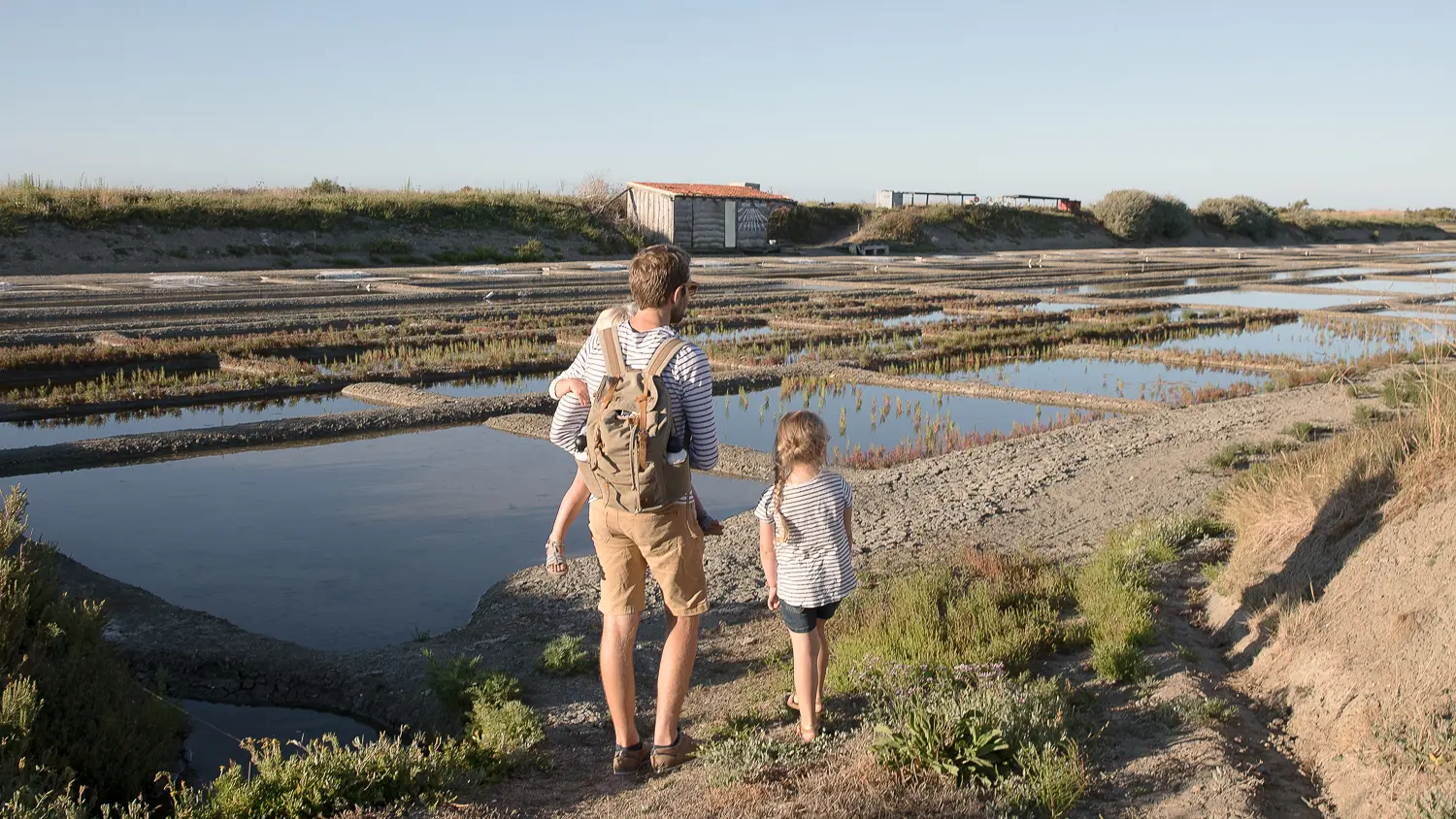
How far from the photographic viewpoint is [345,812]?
371 centimetres

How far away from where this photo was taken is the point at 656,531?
3936 mm

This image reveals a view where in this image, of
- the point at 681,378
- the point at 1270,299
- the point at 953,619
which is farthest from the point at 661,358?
the point at 1270,299

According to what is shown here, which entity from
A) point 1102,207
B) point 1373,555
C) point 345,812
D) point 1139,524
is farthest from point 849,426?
point 1102,207

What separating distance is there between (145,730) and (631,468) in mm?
2255

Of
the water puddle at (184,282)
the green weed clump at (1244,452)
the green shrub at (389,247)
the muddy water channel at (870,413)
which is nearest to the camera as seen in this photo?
the green weed clump at (1244,452)

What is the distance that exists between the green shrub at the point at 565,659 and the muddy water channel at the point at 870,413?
5.66m

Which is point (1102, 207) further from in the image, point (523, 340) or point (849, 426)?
point (849, 426)

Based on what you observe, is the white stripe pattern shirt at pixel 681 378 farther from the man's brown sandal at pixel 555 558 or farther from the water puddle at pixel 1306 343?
the water puddle at pixel 1306 343

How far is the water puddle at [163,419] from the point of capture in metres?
11.7

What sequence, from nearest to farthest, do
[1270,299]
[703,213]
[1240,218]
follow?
[1270,299], [703,213], [1240,218]

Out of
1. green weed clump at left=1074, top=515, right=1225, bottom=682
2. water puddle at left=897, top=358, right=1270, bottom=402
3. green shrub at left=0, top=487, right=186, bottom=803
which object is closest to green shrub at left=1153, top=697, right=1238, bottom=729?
green weed clump at left=1074, top=515, right=1225, bottom=682

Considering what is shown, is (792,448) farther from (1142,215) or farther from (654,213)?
(1142,215)

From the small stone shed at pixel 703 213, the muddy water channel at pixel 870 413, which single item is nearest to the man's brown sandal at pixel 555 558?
the muddy water channel at pixel 870 413

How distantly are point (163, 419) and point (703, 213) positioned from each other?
3619 cm
